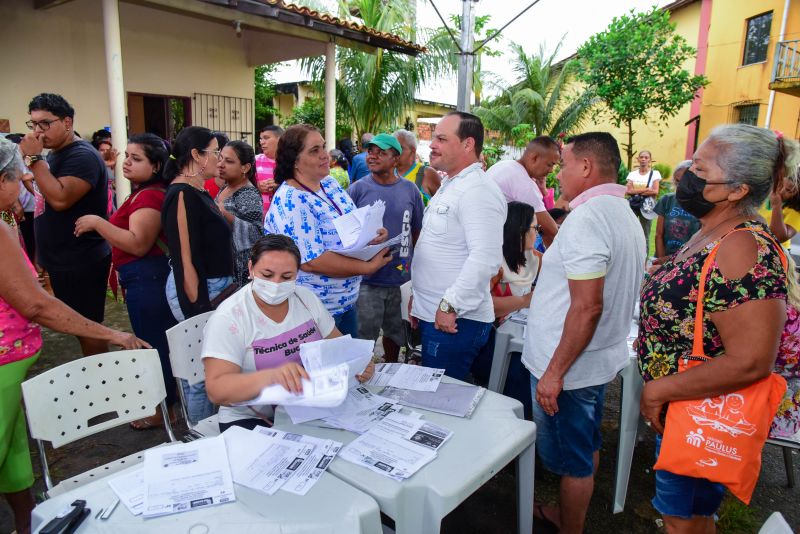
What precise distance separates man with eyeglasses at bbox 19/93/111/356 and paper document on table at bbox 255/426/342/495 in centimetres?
215

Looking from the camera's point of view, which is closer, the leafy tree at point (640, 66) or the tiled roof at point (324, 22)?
the tiled roof at point (324, 22)

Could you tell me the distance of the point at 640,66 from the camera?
1400 cm

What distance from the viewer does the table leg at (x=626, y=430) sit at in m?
2.65

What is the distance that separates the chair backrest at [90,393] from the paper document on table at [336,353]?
89cm

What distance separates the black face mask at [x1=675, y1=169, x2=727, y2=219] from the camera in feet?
5.60

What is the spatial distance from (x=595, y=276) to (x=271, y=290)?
4.23 feet

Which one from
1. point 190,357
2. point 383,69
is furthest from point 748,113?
point 190,357

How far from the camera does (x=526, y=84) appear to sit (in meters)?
17.8

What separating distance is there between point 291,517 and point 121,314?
481 cm

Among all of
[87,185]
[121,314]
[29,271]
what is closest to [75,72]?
[121,314]

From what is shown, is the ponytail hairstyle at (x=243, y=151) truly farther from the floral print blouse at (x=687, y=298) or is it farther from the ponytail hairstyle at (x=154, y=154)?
the floral print blouse at (x=687, y=298)

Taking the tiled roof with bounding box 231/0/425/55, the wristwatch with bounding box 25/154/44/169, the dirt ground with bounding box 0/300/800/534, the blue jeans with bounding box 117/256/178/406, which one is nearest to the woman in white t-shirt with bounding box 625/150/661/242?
the tiled roof with bounding box 231/0/425/55

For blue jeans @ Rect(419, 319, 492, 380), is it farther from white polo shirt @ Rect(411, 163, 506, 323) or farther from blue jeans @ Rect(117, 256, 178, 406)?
blue jeans @ Rect(117, 256, 178, 406)

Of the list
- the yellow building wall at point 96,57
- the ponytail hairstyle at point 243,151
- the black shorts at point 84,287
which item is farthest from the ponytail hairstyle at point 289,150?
the yellow building wall at point 96,57
